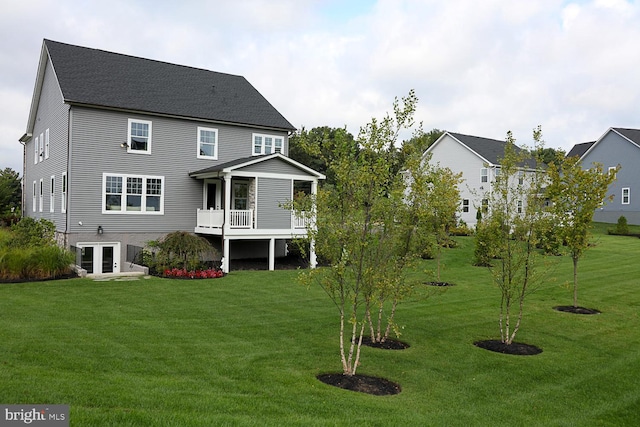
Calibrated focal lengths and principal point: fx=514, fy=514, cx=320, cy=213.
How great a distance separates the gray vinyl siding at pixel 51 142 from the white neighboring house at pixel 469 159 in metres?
26.4

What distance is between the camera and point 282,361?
8.23 meters

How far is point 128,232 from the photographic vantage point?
66.9 feet

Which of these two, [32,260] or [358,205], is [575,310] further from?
[32,260]

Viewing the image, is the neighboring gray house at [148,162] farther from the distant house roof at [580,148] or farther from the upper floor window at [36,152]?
the distant house roof at [580,148]

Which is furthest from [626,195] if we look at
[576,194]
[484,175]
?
[576,194]

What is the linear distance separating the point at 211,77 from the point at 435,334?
19.2m

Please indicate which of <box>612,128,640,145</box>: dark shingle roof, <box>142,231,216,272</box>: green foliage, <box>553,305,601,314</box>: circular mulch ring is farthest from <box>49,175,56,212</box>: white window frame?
<box>612,128,640,145</box>: dark shingle roof

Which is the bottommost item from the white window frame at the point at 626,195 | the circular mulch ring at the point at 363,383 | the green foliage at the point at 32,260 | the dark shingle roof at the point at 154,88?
the circular mulch ring at the point at 363,383

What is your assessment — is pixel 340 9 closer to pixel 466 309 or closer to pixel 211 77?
pixel 466 309

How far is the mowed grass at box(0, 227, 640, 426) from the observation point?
19.4 feet

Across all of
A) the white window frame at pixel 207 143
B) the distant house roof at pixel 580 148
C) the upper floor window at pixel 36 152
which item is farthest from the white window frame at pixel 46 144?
the distant house roof at pixel 580 148

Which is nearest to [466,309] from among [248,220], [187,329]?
[187,329]

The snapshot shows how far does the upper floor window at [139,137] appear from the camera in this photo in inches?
811

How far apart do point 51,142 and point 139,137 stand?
501 cm
